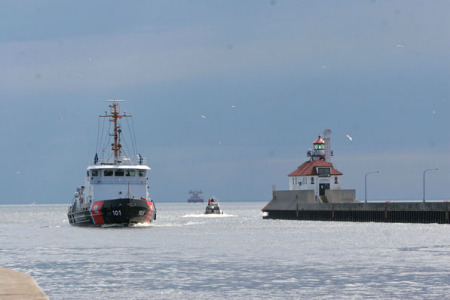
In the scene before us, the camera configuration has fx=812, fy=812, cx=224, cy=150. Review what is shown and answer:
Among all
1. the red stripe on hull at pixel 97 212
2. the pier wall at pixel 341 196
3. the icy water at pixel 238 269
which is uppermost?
the pier wall at pixel 341 196

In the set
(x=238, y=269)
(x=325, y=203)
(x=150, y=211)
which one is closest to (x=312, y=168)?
(x=325, y=203)

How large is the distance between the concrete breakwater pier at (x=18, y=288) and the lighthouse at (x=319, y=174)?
100 m

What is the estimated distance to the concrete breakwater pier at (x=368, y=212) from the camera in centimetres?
10325

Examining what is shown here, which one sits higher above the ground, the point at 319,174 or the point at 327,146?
the point at 327,146

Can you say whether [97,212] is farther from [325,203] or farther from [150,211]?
[325,203]

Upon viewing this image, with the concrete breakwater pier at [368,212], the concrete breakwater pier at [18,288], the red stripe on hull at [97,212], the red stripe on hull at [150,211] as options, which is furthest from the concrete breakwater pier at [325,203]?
the concrete breakwater pier at [18,288]

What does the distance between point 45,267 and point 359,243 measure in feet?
98.9

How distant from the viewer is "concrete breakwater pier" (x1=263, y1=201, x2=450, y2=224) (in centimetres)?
10325

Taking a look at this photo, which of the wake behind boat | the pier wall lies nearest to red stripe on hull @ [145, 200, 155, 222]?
the wake behind boat

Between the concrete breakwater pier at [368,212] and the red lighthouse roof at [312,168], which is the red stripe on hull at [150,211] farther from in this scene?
the red lighthouse roof at [312,168]

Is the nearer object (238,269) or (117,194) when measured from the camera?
(238,269)

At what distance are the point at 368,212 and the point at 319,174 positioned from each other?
48.1ft

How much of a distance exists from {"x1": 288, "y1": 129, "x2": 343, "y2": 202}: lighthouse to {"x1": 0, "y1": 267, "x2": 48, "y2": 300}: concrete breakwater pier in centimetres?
10010

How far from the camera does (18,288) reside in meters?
25.3
